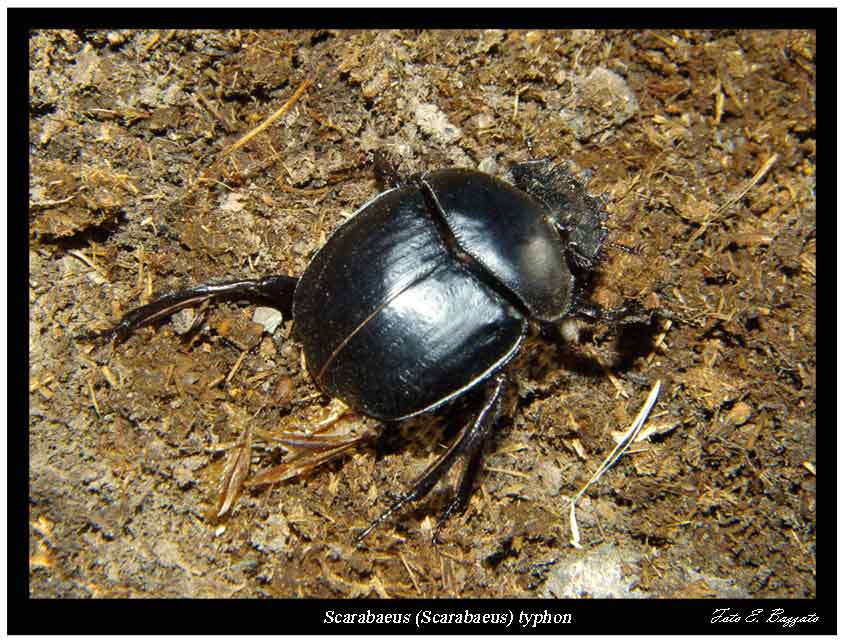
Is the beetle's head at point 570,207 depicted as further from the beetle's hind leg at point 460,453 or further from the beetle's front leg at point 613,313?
the beetle's hind leg at point 460,453

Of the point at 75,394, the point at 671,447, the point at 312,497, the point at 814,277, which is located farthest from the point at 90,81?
the point at 814,277

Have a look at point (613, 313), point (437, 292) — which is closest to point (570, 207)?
point (613, 313)

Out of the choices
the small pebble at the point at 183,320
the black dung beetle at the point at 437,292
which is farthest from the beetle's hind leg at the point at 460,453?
Result: the small pebble at the point at 183,320

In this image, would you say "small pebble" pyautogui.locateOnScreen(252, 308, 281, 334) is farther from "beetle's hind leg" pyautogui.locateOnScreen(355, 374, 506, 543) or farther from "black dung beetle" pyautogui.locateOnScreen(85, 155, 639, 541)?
"beetle's hind leg" pyautogui.locateOnScreen(355, 374, 506, 543)

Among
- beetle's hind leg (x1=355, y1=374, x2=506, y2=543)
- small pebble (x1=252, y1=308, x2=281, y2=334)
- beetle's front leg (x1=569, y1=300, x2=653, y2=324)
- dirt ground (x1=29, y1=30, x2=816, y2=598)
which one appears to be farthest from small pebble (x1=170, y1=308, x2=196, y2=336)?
beetle's front leg (x1=569, y1=300, x2=653, y2=324)

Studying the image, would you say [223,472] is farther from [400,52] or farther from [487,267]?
[400,52]

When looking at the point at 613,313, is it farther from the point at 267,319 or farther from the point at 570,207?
the point at 267,319
